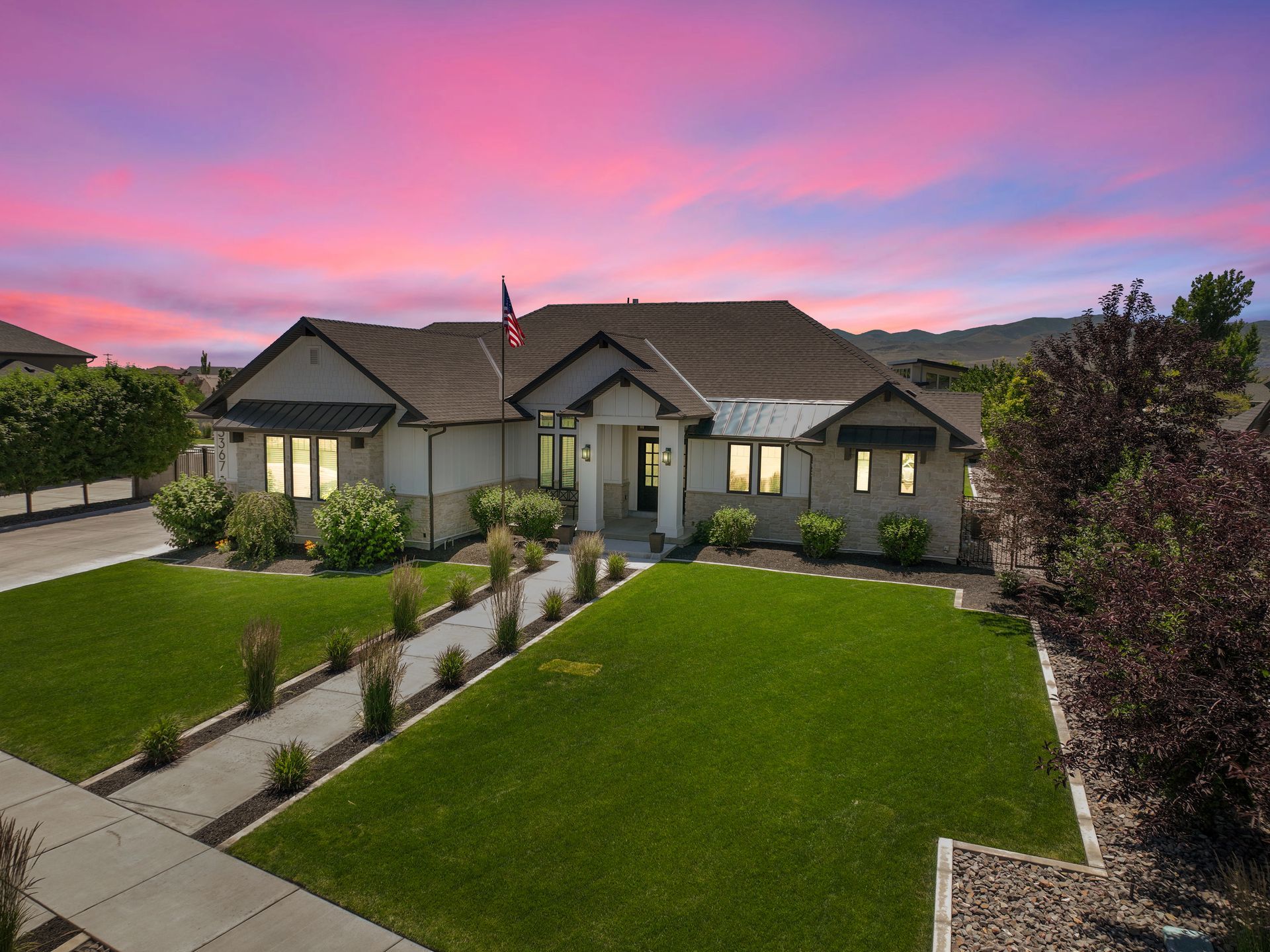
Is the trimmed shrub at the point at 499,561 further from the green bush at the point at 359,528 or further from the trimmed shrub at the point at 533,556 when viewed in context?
the green bush at the point at 359,528

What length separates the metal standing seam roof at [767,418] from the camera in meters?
21.5

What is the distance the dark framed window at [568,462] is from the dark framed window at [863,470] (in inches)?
348

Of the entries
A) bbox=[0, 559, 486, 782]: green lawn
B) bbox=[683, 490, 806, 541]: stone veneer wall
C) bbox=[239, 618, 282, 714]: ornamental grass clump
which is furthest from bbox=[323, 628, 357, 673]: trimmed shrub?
bbox=[683, 490, 806, 541]: stone veneer wall

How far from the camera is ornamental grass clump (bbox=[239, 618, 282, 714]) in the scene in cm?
1079

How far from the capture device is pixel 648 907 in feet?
22.4

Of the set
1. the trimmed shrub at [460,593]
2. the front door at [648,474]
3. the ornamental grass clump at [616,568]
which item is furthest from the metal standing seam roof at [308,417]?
the front door at [648,474]

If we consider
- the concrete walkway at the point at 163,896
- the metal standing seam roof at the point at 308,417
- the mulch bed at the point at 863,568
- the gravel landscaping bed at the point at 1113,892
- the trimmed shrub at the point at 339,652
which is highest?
the metal standing seam roof at the point at 308,417

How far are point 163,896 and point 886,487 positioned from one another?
17.8 meters

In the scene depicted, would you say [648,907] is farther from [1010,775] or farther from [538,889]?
[1010,775]

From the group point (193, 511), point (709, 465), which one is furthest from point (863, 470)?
point (193, 511)

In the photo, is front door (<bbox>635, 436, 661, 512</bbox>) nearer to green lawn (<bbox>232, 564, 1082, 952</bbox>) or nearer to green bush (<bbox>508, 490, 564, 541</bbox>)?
green bush (<bbox>508, 490, 564, 541</bbox>)

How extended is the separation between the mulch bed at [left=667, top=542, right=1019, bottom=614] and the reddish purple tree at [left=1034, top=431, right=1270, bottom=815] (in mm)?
8545

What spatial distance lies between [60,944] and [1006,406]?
36.8 m

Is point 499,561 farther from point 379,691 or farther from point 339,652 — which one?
point 379,691
